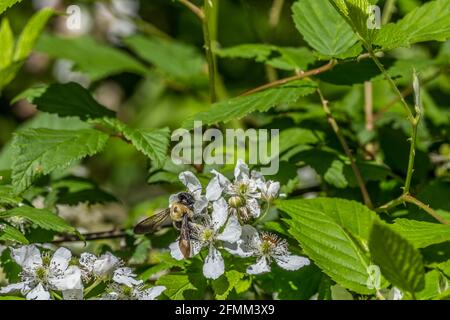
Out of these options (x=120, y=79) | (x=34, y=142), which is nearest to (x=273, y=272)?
(x=34, y=142)

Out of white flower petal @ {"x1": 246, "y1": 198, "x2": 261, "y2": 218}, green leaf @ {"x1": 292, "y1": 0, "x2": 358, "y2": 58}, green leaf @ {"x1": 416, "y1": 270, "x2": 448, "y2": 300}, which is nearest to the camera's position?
green leaf @ {"x1": 416, "y1": 270, "x2": 448, "y2": 300}

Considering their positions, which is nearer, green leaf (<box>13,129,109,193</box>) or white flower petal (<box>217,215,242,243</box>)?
white flower petal (<box>217,215,242,243</box>)

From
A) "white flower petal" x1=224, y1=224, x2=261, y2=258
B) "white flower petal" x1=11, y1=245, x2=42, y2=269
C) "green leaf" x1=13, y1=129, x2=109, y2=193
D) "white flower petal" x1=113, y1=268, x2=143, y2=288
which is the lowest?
"white flower petal" x1=113, y1=268, x2=143, y2=288

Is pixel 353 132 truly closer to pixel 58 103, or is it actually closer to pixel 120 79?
pixel 58 103

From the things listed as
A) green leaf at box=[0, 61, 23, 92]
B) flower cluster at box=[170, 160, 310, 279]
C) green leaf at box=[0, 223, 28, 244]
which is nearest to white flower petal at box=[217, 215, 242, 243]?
flower cluster at box=[170, 160, 310, 279]

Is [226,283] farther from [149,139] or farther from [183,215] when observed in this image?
[149,139]

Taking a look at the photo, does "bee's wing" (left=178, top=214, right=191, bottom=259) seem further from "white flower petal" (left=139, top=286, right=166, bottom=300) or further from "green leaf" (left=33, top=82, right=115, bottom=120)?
"green leaf" (left=33, top=82, right=115, bottom=120)

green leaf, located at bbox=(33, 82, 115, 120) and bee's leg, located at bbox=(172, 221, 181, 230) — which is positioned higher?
green leaf, located at bbox=(33, 82, 115, 120)
